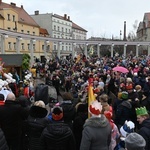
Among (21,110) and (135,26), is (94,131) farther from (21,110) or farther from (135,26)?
(135,26)

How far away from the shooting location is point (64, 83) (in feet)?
Result: 56.4

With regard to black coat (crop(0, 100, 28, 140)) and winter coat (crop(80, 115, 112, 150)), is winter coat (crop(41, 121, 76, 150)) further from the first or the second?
black coat (crop(0, 100, 28, 140))

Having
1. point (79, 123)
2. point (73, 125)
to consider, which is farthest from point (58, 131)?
point (73, 125)

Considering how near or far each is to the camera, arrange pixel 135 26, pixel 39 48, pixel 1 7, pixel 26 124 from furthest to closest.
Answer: pixel 135 26
pixel 39 48
pixel 1 7
pixel 26 124

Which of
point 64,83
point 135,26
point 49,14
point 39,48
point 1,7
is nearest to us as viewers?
point 64,83

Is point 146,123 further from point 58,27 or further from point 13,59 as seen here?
point 58,27

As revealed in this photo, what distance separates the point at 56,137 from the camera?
166 inches

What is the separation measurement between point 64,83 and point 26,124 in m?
11.9

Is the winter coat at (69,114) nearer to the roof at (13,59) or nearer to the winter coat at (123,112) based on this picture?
the winter coat at (123,112)

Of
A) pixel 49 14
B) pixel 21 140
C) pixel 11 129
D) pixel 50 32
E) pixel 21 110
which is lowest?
pixel 21 140

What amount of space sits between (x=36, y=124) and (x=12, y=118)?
64 cm

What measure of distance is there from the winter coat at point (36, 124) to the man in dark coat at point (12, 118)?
0.31 m

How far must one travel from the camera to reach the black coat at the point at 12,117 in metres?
5.25

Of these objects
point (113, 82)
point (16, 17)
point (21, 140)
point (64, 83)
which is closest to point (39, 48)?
point (16, 17)
